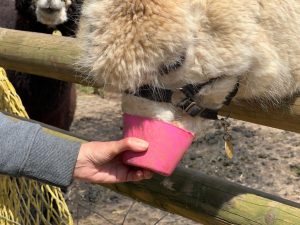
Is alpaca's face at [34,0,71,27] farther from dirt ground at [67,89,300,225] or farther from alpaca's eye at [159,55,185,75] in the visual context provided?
alpaca's eye at [159,55,185,75]

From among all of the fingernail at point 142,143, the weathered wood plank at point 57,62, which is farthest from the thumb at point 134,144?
the weathered wood plank at point 57,62

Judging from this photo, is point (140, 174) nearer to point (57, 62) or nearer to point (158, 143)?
point (158, 143)

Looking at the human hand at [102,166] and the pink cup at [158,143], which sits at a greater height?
the pink cup at [158,143]

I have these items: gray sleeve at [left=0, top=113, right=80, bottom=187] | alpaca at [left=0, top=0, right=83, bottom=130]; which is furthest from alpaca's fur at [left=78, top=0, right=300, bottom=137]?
alpaca at [left=0, top=0, right=83, bottom=130]

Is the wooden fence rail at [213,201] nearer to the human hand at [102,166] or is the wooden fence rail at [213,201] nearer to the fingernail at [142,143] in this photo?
the human hand at [102,166]

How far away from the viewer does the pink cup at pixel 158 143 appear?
1.18 metres

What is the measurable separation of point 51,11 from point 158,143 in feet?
6.10

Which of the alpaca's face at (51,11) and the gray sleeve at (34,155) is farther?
the alpaca's face at (51,11)

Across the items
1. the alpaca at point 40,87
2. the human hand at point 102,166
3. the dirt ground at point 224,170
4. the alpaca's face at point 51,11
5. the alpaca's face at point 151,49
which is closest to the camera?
the alpaca's face at point 151,49

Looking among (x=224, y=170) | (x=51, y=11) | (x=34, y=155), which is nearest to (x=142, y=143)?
(x=34, y=155)

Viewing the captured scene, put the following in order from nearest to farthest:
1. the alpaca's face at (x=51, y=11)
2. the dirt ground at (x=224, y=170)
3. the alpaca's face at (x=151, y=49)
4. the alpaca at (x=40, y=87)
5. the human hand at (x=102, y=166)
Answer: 1. the alpaca's face at (x=151, y=49)
2. the human hand at (x=102, y=166)
3. the alpaca's face at (x=51, y=11)
4. the alpaca at (x=40, y=87)
5. the dirt ground at (x=224, y=170)

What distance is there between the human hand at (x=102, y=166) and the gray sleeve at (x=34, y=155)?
2cm

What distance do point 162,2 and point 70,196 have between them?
8.09 ft

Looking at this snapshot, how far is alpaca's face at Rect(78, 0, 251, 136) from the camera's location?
1.16m
